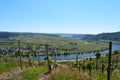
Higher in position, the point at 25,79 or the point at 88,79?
the point at 88,79

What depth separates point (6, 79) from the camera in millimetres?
22641

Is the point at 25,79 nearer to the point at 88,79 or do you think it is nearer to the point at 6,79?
the point at 6,79

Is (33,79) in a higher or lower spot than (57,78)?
lower

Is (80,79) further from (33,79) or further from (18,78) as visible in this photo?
(18,78)

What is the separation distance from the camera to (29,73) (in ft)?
76.9

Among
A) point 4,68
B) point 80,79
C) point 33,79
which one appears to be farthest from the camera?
point 4,68

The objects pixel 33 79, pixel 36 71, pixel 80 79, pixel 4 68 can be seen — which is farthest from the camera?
pixel 4 68

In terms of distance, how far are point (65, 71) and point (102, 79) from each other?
3.34 metres

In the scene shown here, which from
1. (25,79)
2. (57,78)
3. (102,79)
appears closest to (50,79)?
(57,78)

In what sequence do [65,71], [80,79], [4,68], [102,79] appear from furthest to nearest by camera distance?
1. [4,68]
2. [102,79]
3. [65,71]
4. [80,79]

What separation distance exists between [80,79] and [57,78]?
1.81 meters

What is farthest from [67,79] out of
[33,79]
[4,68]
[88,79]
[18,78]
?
[4,68]

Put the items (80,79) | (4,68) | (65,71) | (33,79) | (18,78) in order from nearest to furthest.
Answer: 1. (80,79)
2. (65,71)
3. (33,79)
4. (18,78)
5. (4,68)

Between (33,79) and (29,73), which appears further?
(29,73)
